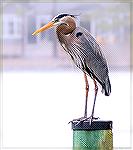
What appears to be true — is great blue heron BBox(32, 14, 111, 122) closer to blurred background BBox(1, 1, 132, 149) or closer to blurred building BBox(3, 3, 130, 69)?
blurred background BBox(1, 1, 132, 149)

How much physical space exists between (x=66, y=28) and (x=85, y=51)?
0.13 m

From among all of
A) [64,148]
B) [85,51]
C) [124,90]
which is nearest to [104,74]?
[85,51]

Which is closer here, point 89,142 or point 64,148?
point 89,142

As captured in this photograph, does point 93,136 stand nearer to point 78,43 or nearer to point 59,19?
point 78,43

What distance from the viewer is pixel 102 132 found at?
10.8 ft

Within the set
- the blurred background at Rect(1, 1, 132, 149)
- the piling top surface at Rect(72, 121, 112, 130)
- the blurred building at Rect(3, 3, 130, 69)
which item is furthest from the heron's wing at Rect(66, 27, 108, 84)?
the blurred building at Rect(3, 3, 130, 69)

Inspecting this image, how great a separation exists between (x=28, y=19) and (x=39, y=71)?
113 cm

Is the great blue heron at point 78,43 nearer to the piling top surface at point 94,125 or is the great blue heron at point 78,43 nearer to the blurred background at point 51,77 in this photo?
the blurred background at point 51,77

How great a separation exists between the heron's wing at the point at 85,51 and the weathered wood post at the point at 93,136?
0.25m

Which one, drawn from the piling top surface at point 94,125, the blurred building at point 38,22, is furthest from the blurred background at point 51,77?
the piling top surface at point 94,125

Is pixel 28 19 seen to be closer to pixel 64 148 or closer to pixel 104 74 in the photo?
pixel 64 148

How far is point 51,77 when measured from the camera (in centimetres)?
1403

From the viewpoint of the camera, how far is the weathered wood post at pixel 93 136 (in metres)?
3.27

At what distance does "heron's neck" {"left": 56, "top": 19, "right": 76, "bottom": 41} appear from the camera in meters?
3.26
